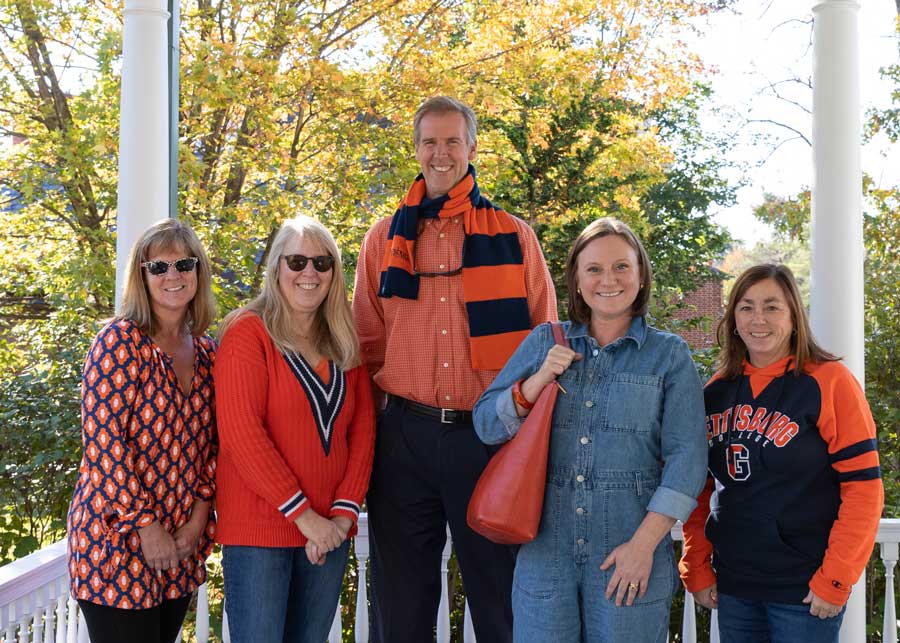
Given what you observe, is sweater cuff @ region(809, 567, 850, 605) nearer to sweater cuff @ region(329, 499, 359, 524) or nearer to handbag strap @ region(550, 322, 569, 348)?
handbag strap @ region(550, 322, 569, 348)

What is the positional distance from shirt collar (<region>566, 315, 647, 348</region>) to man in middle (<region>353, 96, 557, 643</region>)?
16.0 inches

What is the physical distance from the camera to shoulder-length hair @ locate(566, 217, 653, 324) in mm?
2072

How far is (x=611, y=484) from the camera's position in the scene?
198 cm

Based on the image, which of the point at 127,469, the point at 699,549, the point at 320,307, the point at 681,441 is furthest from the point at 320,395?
the point at 699,549

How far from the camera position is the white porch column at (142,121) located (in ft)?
10.0

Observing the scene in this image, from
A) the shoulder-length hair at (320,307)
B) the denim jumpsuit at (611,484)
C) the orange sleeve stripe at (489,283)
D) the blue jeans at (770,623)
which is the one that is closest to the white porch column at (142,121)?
the shoulder-length hair at (320,307)

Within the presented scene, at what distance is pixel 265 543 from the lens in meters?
2.23

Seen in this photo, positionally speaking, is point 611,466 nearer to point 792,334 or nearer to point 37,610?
point 792,334

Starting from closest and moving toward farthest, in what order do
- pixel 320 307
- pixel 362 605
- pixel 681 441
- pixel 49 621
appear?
pixel 681 441 < pixel 320 307 < pixel 49 621 < pixel 362 605

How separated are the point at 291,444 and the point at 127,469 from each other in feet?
1.34

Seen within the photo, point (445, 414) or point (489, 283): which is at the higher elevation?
point (489, 283)

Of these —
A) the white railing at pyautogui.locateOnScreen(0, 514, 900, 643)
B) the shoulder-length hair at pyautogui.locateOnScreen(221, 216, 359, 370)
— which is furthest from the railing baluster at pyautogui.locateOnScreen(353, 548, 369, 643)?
the shoulder-length hair at pyautogui.locateOnScreen(221, 216, 359, 370)

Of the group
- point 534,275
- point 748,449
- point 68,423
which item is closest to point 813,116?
point 534,275

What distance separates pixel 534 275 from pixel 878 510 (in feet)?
3.76
